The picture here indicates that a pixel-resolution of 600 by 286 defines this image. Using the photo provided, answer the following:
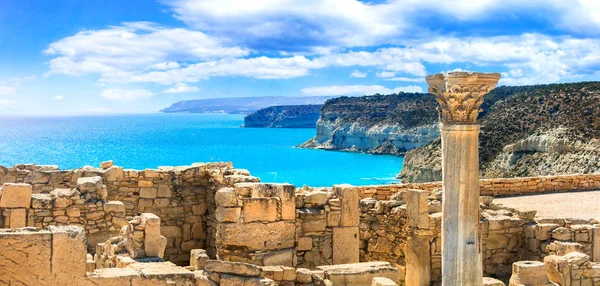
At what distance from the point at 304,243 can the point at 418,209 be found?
243 centimetres

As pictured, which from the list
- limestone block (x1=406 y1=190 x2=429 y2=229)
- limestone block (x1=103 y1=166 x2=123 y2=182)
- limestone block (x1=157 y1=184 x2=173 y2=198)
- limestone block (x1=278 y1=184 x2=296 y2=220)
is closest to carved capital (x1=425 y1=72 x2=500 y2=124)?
limestone block (x1=278 y1=184 x2=296 y2=220)

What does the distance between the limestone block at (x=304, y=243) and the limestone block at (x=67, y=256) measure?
4162mm

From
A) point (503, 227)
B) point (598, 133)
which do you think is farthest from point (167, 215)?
point (598, 133)

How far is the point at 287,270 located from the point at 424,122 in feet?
281

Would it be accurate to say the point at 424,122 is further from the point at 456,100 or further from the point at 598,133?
the point at 456,100

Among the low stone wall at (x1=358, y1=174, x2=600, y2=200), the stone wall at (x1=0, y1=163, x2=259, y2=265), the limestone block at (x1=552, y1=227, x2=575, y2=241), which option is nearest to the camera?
the limestone block at (x1=552, y1=227, x2=575, y2=241)

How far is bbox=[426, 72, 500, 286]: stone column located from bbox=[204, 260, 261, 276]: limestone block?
93.5 inches

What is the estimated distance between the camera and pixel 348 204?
11.0 metres

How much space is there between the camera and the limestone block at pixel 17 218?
11125mm

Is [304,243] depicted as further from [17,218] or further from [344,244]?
[17,218]

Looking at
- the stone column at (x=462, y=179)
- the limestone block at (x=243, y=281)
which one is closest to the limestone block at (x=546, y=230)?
the stone column at (x=462, y=179)

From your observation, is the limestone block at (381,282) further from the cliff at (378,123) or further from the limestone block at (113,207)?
the cliff at (378,123)

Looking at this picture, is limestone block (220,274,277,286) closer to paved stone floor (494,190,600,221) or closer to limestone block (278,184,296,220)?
limestone block (278,184,296,220)

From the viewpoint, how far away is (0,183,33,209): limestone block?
1113cm
